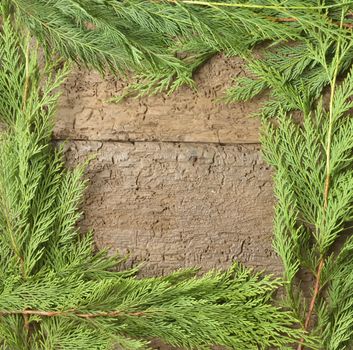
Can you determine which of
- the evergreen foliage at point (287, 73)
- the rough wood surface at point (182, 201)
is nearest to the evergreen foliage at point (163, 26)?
the evergreen foliage at point (287, 73)

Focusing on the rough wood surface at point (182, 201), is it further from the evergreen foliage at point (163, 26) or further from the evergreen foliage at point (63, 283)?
the evergreen foliage at point (163, 26)

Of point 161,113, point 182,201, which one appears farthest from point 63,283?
point 161,113

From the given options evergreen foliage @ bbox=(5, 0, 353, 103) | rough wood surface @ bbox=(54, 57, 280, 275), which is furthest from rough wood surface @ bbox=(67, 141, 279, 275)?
evergreen foliage @ bbox=(5, 0, 353, 103)

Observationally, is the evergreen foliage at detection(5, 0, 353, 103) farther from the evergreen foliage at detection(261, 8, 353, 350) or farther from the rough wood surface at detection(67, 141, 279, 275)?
the rough wood surface at detection(67, 141, 279, 275)

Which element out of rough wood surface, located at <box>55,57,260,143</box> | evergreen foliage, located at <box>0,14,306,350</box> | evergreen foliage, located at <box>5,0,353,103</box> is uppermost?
evergreen foliage, located at <box>5,0,353,103</box>

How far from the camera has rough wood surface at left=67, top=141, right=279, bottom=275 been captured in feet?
4.53

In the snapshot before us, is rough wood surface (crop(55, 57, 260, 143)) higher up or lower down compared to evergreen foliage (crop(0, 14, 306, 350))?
higher up

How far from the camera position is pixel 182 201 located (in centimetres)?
139

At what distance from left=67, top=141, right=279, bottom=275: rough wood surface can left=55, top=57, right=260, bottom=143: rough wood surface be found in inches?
0.9

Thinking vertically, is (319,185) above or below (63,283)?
above

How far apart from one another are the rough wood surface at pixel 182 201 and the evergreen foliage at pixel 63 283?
45mm

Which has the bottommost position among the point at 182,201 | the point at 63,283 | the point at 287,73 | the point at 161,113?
the point at 63,283

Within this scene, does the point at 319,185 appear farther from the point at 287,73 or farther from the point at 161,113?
the point at 161,113

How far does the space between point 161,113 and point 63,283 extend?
15.8 inches
